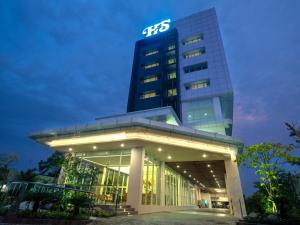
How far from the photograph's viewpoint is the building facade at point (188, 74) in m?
28.5

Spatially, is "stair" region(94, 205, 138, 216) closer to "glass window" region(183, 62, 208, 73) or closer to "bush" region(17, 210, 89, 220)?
"bush" region(17, 210, 89, 220)

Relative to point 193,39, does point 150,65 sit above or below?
below

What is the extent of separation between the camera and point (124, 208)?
10.5 metres

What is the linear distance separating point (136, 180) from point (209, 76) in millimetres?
24249

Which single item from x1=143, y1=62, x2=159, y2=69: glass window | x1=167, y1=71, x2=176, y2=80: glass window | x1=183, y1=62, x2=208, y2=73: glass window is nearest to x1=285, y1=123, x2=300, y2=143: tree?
x1=183, y1=62, x2=208, y2=73: glass window

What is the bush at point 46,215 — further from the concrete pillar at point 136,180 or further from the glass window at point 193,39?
the glass window at point 193,39

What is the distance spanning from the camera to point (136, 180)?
453 inches

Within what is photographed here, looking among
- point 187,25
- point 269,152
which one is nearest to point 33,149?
point 187,25

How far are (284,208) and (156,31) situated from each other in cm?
4518

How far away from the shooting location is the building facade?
28547mm

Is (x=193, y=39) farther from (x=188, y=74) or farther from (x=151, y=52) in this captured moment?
(x=151, y=52)

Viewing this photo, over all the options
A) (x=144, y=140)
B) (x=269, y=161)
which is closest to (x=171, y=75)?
Result: (x=144, y=140)

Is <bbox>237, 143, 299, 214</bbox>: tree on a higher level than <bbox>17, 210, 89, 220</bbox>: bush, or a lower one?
higher

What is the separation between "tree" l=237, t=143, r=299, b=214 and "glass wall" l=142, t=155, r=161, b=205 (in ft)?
23.9
